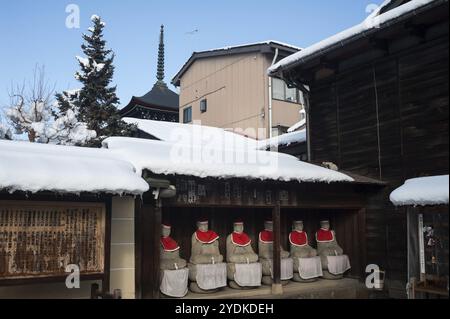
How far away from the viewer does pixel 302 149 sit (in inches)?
612

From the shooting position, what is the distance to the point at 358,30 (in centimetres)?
1034

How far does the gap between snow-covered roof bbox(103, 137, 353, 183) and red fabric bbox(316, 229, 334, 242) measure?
6.17 ft

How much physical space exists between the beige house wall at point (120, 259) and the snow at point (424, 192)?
5544 mm

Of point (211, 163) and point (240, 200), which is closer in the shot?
point (211, 163)

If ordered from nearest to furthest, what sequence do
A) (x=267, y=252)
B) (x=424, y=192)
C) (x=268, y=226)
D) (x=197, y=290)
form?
(x=424, y=192)
(x=197, y=290)
(x=267, y=252)
(x=268, y=226)

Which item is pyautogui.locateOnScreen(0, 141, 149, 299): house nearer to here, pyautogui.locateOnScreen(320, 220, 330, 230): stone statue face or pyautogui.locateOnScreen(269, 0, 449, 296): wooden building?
pyautogui.locateOnScreen(320, 220, 330, 230): stone statue face

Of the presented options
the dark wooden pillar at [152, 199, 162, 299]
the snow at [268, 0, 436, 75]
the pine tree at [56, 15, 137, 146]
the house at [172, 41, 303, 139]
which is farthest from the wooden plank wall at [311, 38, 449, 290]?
the pine tree at [56, 15, 137, 146]

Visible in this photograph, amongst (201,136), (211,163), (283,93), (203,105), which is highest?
(203,105)

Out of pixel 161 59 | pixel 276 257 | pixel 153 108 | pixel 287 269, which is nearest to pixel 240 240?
pixel 276 257

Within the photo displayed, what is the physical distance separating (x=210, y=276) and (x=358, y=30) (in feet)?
22.4

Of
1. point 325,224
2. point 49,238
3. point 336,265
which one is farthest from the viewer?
point 325,224

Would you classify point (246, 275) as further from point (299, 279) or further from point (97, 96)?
point (97, 96)
